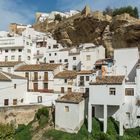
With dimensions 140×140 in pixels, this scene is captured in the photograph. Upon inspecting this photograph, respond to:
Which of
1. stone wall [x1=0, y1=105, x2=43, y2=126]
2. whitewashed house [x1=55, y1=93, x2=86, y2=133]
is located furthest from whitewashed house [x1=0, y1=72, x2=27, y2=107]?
whitewashed house [x1=55, y1=93, x2=86, y2=133]

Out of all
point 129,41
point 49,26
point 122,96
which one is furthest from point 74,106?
point 49,26

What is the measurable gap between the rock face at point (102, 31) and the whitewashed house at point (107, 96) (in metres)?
15.3

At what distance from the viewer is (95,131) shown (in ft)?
117

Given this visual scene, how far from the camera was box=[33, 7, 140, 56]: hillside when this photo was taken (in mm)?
49566

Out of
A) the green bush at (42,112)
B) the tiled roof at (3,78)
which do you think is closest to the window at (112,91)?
the green bush at (42,112)

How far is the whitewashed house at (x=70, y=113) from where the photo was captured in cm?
3625

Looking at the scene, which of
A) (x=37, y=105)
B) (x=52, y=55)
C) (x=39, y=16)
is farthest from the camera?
(x=39, y=16)

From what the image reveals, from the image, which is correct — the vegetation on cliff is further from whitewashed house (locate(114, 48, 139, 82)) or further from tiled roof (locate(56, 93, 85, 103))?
tiled roof (locate(56, 93, 85, 103))

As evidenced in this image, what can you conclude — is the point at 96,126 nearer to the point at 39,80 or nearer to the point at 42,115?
the point at 42,115

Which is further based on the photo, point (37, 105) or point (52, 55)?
point (52, 55)

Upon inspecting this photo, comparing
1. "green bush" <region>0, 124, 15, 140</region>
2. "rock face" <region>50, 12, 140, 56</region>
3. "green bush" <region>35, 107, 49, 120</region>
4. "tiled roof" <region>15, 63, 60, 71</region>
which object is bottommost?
"green bush" <region>0, 124, 15, 140</region>

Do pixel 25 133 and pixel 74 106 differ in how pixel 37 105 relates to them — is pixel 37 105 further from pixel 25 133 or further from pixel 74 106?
pixel 74 106

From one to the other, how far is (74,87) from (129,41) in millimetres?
12285

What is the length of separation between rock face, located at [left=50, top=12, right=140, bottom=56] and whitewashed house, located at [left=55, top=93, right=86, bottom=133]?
55.1 ft
